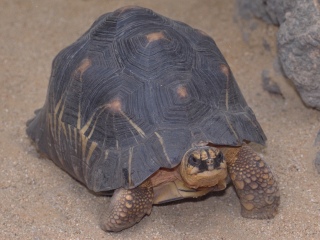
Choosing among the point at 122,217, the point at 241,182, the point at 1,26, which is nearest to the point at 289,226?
the point at 241,182

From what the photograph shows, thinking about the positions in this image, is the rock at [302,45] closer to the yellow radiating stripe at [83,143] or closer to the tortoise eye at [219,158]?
the tortoise eye at [219,158]

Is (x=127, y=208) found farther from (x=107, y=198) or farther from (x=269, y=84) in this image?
(x=269, y=84)

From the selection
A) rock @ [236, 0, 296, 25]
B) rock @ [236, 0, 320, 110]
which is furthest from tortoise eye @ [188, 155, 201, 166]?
rock @ [236, 0, 296, 25]

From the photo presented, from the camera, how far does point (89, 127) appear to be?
3824 millimetres

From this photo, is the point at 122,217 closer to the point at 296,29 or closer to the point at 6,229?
the point at 6,229

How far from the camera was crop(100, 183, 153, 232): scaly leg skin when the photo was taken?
3625 millimetres

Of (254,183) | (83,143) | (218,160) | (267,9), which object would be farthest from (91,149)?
(267,9)

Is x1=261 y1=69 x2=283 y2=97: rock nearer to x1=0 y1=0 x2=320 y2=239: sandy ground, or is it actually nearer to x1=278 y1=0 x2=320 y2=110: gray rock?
x1=0 y1=0 x2=320 y2=239: sandy ground

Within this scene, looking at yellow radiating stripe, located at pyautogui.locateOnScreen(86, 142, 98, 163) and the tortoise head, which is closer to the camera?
the tortoise head

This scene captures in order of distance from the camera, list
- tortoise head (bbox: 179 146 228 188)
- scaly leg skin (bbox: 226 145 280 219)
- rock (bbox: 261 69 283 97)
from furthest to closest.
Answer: rock (bbox: 261 69 283 97) < scaly leg skin (bbox: 226 145 280 219) < tortoise head (bbox: 179 146 228 188)

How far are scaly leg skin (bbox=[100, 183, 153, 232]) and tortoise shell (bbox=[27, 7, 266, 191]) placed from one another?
9cm

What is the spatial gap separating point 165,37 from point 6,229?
A: 1553mm

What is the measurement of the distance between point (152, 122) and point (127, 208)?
0.54 m

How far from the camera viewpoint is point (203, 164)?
3406mm
